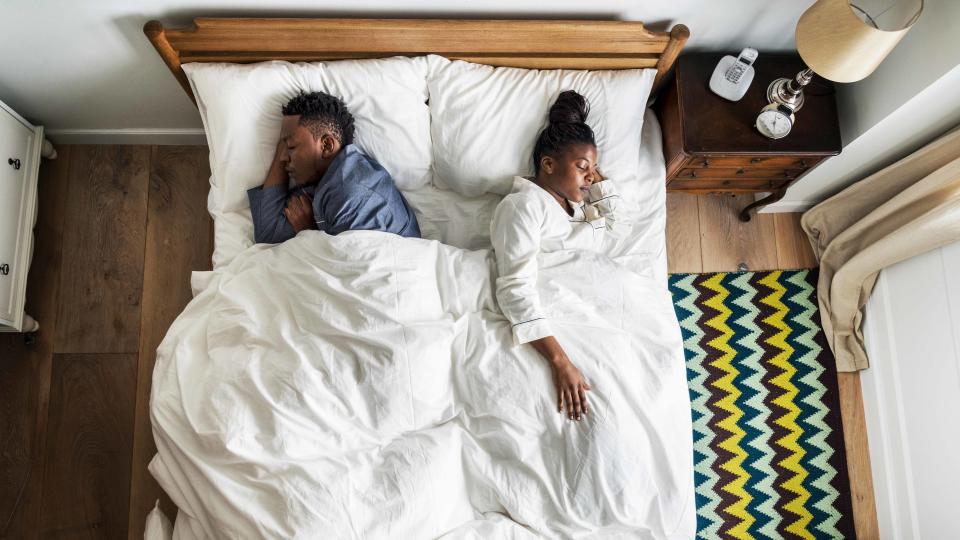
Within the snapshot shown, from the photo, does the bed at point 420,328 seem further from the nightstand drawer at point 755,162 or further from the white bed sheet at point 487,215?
the nightstand drawer at point 755,162

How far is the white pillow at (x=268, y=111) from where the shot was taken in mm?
1700

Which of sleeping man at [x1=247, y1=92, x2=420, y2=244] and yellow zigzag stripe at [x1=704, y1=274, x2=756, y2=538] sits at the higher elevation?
sleeping man at [x1=247, y1=92, x2=420, y2=244]

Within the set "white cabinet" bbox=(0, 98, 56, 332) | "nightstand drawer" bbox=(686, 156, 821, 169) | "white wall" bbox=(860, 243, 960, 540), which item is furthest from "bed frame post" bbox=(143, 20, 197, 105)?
"white wall" bbox=(860, 243, 960, 540)

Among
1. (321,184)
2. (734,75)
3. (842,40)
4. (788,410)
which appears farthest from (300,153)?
(788,410)

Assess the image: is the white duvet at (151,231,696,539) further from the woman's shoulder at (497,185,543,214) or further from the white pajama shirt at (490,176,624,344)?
the woman's shoulder at (497,185,543,214)

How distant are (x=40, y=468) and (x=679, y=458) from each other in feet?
6.08

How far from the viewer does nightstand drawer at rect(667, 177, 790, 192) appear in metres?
1.99

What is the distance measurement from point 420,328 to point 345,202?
39 cm

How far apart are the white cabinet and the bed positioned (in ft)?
1.90

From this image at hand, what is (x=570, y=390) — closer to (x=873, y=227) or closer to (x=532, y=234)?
(x=532, y=234)

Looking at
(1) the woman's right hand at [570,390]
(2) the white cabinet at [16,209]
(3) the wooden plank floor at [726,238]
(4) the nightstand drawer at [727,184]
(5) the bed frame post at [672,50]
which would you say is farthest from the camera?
(3) the wooden plank floor at [726,238]

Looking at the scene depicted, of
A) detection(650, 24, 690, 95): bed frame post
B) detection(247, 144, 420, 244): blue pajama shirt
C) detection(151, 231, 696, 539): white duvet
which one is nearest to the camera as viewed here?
detection(151, 231, 696, 539): white duvet

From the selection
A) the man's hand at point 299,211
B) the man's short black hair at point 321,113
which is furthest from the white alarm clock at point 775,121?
the man's hand at point 299,211

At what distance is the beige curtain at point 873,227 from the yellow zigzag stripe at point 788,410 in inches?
5.6
